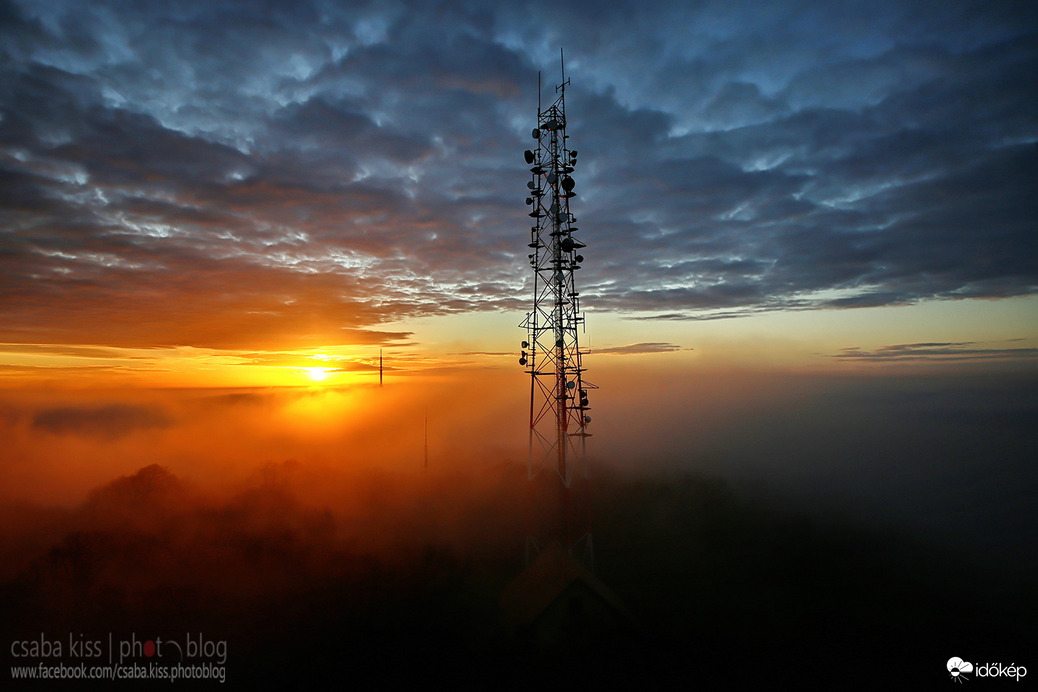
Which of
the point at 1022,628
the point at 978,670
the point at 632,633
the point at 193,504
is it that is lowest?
the point at 1022,628

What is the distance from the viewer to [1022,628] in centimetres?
4409

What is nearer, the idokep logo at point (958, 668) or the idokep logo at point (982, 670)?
the idokep logo at point (958, 668)

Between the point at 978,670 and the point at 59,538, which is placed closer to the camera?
the point at 978,670

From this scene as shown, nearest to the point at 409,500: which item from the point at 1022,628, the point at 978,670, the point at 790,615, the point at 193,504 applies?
the point at 193,504

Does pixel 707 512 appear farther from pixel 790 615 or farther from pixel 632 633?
pixel 632 633

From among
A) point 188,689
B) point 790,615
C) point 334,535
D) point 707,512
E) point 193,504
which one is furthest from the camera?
point 707,512

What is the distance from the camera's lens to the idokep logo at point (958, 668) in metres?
32.1

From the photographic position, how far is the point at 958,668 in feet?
108

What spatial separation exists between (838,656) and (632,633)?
830 inches

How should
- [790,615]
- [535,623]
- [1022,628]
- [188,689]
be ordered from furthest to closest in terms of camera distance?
1. [1022,628]
2. [790,615]
3. [188,689]
4. [535,623]

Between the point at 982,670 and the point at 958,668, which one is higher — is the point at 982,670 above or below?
below

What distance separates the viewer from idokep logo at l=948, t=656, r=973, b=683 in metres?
32.1

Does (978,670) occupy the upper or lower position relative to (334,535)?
lower

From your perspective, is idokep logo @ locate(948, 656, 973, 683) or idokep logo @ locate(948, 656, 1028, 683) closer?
idokep logo @ locate(948, 656, 973, 683)
